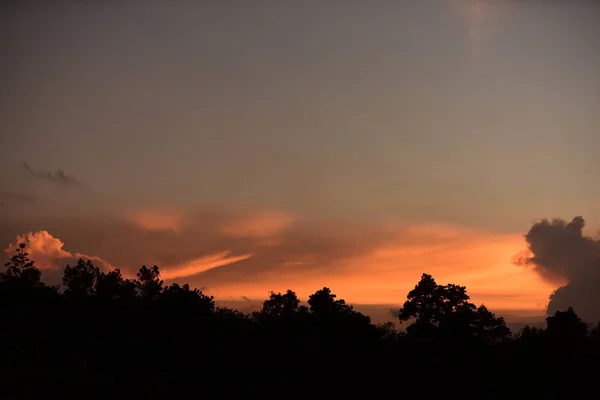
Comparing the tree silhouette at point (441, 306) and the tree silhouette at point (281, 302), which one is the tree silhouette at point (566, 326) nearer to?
the tree silhouette at point (441, 306)

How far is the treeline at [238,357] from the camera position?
40.1 m

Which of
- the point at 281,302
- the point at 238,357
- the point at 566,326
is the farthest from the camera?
the point at 281,302

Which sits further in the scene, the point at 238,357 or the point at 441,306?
the point at 441,306

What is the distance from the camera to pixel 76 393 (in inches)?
1479

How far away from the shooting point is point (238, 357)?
43.9 metres

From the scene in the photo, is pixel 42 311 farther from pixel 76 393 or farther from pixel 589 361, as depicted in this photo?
pixel 589 361

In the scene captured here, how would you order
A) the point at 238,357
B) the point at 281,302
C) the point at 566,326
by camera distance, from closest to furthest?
the point at 238,357 < the point at 566,326 < the point at 281,302

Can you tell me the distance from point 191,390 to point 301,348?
9121mm

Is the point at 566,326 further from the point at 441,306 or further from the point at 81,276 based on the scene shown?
the point at 81,276

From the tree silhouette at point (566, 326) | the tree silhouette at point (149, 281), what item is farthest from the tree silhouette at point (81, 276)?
the tree silhouette at point (566, 326)

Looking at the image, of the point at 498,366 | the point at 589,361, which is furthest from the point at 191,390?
the point at 589,361

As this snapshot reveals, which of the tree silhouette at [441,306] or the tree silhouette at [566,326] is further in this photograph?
the tree silhouette at [441,306]

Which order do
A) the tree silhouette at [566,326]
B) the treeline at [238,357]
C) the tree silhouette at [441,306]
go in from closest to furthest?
the treeline at [238,357] → the tree silhouette at [566,326] → the tree silhouette at [441,306]

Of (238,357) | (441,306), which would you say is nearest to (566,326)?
(441,306)
